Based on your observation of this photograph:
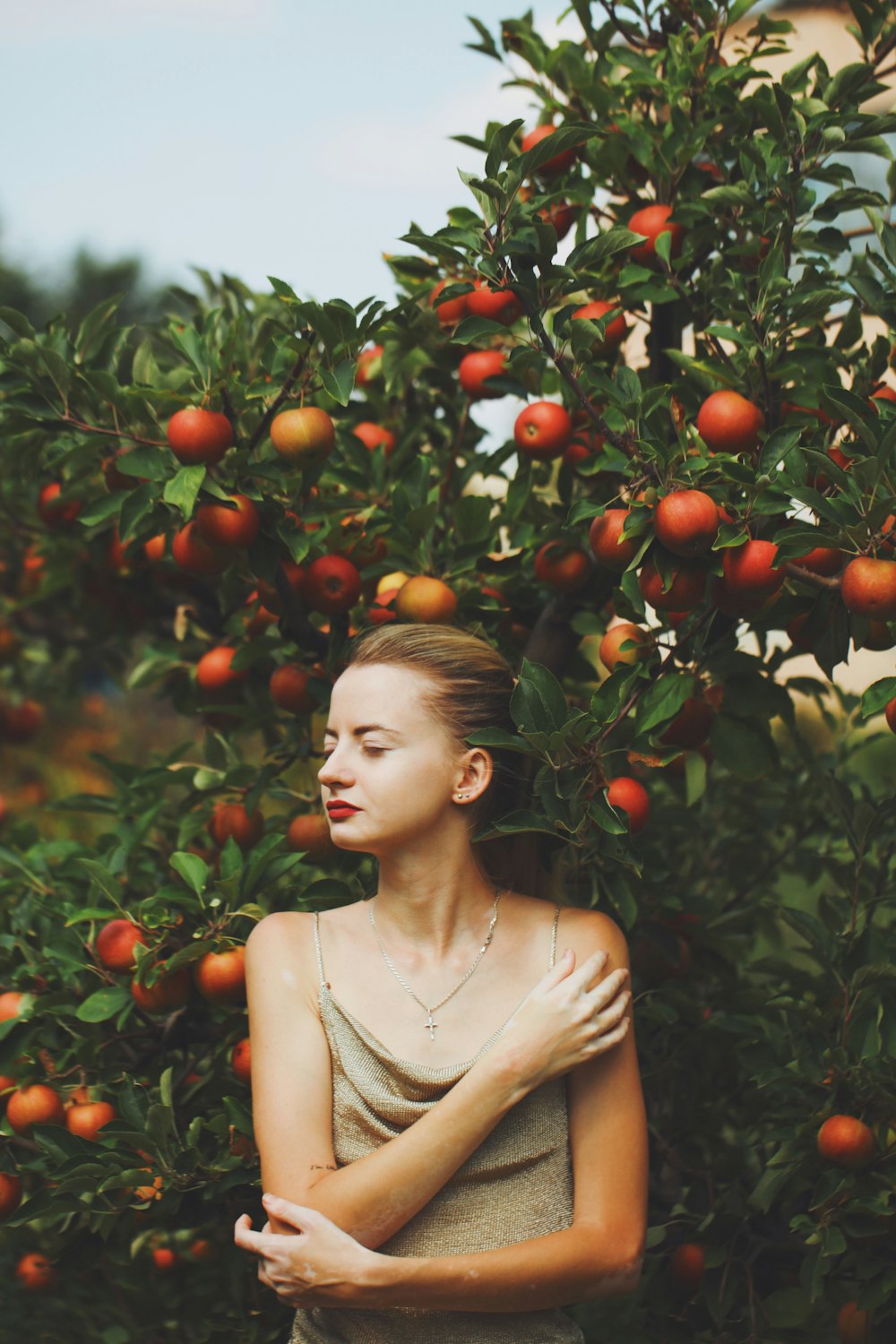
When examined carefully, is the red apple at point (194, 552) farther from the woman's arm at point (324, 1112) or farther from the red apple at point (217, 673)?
the woman's arm at point (324, 1112)

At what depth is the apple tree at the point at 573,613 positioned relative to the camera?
1.64 metres

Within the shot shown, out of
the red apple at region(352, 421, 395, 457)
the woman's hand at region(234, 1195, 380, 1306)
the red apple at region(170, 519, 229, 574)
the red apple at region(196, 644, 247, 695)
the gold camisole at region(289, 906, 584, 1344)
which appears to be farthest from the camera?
the red apple at region(352, 421, 395, 457)

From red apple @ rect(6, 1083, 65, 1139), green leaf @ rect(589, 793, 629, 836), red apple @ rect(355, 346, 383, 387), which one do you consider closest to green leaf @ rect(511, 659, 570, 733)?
green leaf @ rect(589, 793, 629, 836)

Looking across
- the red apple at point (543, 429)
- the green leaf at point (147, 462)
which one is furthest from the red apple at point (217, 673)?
the red apple at point (543, 429)

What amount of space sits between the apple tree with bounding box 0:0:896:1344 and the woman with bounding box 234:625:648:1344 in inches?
4.9

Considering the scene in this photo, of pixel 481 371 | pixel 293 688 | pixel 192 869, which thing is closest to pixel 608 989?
pixel 192 869

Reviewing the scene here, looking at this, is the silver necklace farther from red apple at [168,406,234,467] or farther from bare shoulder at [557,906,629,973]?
red apple at [168,406,234,467]

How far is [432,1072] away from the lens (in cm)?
146

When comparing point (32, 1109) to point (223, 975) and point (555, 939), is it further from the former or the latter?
point (555, 939)

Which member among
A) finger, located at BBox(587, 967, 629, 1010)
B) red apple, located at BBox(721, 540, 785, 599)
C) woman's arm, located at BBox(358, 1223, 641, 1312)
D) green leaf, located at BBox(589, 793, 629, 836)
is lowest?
woman's arm, located at BBox(358, 1223, 641, 1312)

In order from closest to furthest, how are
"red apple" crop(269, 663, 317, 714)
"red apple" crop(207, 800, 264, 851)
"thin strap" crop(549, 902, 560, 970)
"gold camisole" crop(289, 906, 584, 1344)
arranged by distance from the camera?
"gold camisole" crop(289, 906, 584, 1344) → "thin strap" crop(549, 902, 560, 970) → "red apple" crop(269, 663, 317, 714) → "red apple" crop(207, 800, 264, 851)

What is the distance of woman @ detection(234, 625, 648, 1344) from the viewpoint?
1374 millimetres

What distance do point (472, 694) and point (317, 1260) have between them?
0.68 metres

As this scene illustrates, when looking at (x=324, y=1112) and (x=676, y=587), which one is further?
(x=676, y=587)
